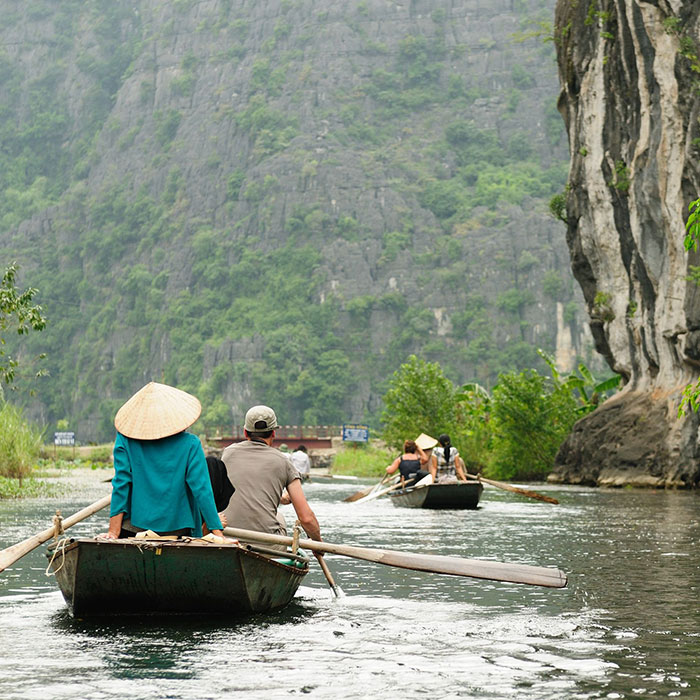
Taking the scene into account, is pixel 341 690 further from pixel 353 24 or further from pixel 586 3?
pixel 353 24

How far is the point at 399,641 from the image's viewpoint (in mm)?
8820

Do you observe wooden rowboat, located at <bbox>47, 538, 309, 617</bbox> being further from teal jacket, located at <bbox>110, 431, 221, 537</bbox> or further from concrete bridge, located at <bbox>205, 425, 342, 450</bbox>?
concrete bridge, located at <bbox>205, 425, 342, 450</bbox>

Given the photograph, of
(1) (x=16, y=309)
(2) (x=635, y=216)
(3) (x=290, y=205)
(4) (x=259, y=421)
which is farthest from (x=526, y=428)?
(3) (x=290, y=205)

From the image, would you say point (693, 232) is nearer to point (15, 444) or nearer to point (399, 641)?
point (399, 641)

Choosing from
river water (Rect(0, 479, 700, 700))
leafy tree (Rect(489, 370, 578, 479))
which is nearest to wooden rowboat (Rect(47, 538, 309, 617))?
river water (Rect(0, 479, 700, 700))

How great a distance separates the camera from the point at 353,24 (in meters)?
180

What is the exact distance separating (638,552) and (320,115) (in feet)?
522

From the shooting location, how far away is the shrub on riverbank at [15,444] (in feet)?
101

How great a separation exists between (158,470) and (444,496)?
626 inches

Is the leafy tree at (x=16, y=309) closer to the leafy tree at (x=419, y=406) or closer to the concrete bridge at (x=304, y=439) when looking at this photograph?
the leafy tree at (x=419, y=406)

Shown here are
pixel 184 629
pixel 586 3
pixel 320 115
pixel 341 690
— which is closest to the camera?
pixel 341 690

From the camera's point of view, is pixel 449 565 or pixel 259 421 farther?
pixel 259 421

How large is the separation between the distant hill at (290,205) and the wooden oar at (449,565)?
127031 millimetres

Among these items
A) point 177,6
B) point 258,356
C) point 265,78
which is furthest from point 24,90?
point 258,356
